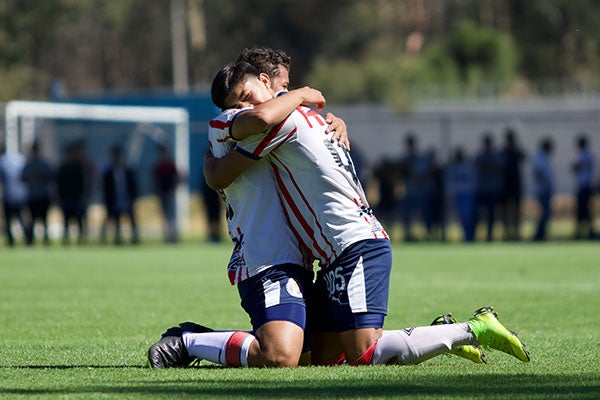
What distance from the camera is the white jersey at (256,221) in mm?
6684

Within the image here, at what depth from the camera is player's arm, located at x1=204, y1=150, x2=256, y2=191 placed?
259 inches

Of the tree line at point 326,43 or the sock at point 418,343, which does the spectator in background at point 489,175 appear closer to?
the sock at point 418,343

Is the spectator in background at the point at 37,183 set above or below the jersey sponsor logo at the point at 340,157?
below

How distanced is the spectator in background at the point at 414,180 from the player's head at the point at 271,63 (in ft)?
60.7

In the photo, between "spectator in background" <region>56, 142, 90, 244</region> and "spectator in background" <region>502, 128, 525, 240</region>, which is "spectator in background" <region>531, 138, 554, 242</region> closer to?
"spectator in background" <region>502, 128, 525, 240</region>

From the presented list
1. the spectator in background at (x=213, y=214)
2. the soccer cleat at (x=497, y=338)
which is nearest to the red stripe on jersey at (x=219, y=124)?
the soccer cleat at (x=497, y=338)

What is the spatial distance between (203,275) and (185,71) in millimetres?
43512

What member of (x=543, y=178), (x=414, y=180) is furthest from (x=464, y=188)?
(x=543, y=178)

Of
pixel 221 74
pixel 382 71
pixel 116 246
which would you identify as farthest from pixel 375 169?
pixel 382 71

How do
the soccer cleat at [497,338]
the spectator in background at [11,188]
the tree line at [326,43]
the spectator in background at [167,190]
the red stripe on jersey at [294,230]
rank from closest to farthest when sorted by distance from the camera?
the soccer cleat at [497,338] → the red stripe on jersey at [294,230] → the spectator in background at [11,188] → the spectator in background at [167,190] → the tree line at [326,43]

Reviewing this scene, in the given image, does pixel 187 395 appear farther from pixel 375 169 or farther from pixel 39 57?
pixel 39 57

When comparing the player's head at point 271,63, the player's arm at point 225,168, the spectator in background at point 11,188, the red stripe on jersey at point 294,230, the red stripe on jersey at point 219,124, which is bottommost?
the spectator in background at point 11,188

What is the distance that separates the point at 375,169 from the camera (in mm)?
27156

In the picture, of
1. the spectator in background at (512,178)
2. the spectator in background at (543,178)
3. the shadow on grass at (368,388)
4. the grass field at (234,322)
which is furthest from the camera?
the spectator in background at (543,178)
